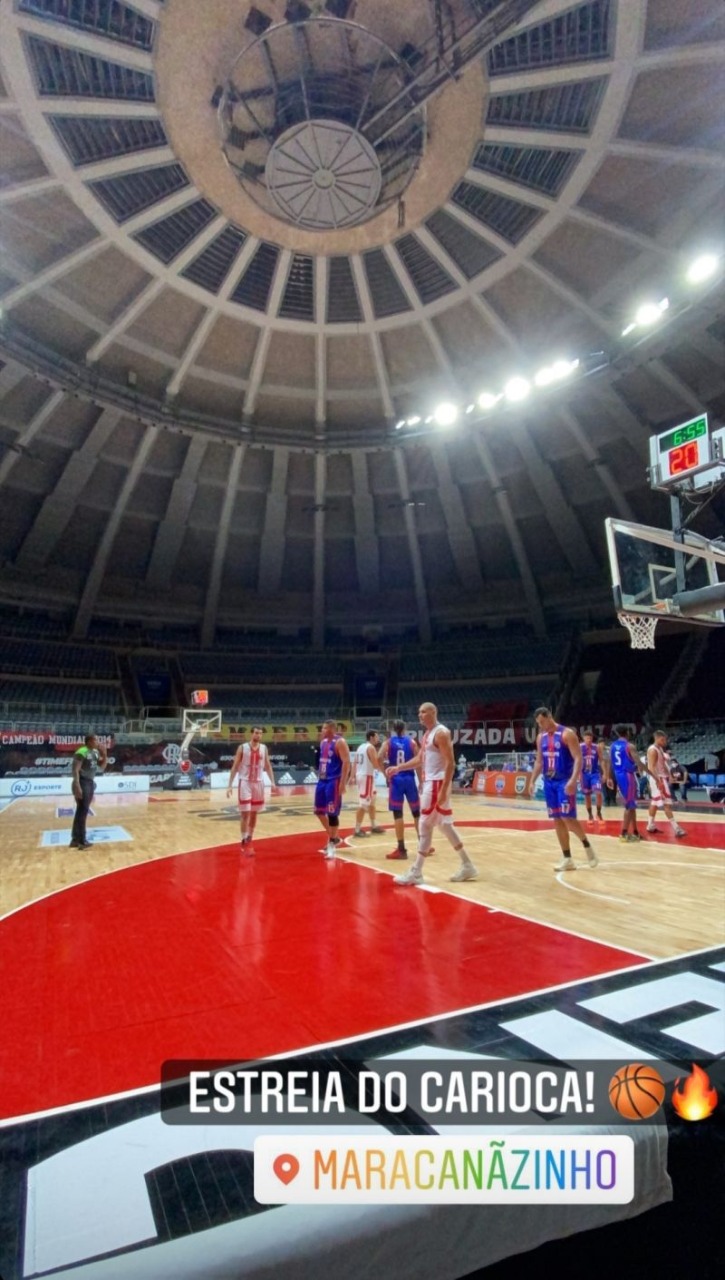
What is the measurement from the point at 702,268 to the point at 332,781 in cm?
2155

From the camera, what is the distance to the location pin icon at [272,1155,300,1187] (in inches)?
83.1

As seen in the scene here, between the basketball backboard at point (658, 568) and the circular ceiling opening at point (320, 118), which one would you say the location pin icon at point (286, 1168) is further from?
the circular ceiling opening at point (320, 118)

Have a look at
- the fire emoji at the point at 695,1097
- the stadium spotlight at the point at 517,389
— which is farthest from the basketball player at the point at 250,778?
the stadium spotlight at the point at 517,389

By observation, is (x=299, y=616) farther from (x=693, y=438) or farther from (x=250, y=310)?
(x=693, y=438)

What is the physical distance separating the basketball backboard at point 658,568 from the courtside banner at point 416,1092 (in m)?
9.04

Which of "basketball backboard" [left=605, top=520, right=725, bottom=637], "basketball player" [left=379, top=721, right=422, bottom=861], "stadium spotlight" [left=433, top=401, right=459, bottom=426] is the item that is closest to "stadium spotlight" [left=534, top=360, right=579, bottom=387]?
"stadium spotlight" [left=433, top=401, right=459, bottom=426]

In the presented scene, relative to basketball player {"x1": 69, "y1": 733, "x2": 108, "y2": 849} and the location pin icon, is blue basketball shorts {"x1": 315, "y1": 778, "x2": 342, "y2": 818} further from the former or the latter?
the location pin icon

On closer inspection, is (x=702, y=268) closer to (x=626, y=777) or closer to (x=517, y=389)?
(x=517, y=389)

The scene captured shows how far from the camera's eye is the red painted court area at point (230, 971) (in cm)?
316

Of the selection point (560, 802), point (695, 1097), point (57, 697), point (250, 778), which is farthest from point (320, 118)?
point (57, 697)

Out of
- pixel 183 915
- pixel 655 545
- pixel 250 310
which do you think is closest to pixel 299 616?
pixel 250 310

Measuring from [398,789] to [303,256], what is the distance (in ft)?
71.6

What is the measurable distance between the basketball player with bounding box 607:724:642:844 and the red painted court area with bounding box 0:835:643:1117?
5.29 meters

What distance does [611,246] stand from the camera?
21.4 meters
